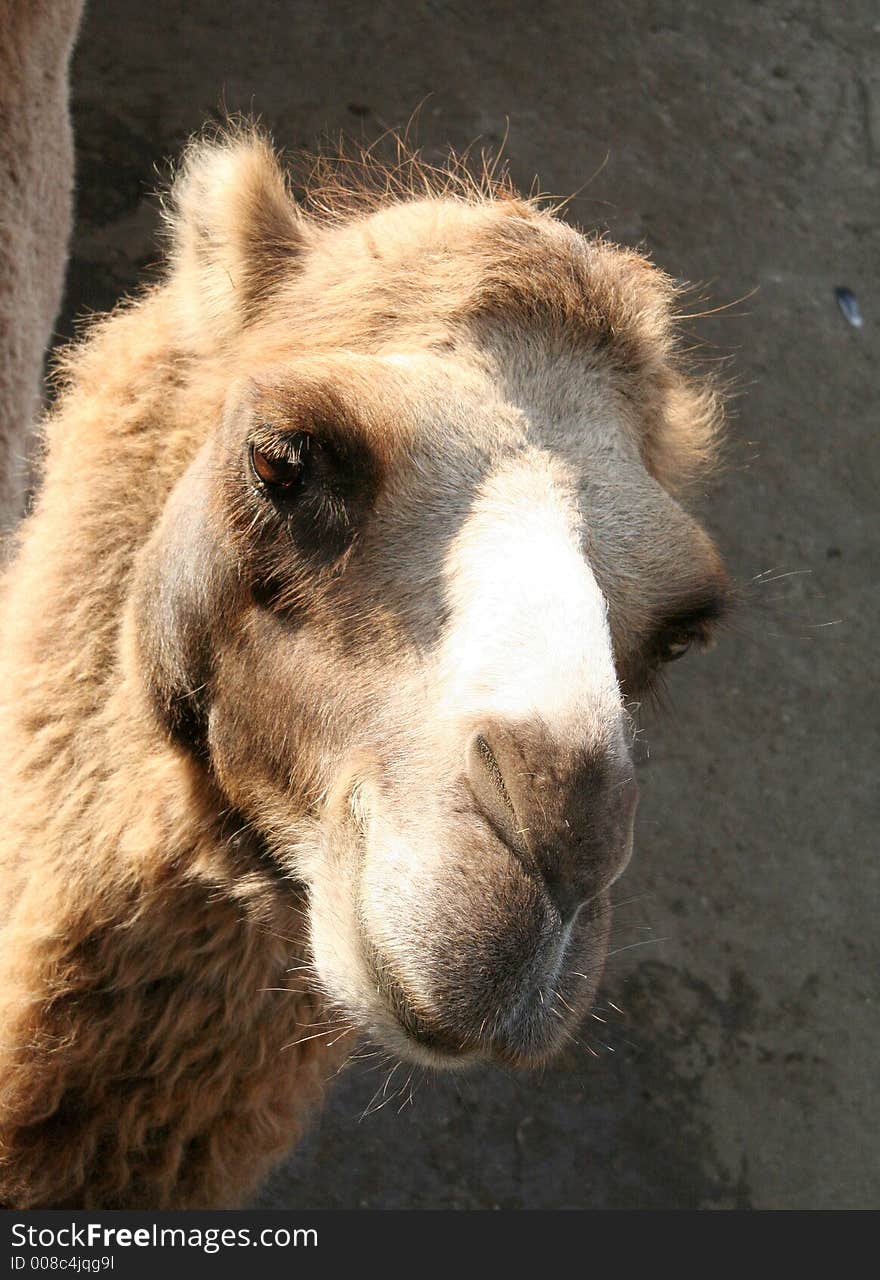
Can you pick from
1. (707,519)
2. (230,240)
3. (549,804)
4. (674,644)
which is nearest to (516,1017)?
(549,804)

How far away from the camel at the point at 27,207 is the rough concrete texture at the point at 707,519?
5.09ft

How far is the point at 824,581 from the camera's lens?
553 cm

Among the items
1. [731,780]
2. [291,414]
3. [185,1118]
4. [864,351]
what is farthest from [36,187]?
[864,351]

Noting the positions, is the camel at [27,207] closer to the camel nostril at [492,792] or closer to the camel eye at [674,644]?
the camel eye at [674,644]

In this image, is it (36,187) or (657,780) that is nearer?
(36,187)

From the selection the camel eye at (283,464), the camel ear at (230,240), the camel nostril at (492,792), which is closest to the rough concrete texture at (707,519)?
the camel ear at (230,240)

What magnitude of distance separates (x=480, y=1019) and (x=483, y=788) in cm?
28

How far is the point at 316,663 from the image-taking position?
1.86m

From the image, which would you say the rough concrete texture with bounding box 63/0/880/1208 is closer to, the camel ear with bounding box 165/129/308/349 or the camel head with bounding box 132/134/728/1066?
the camel head with bounding box 132/134/728/1066

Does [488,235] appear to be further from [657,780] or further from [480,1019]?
[657,780]

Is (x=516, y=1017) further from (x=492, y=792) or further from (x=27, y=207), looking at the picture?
(x=27, y=207)

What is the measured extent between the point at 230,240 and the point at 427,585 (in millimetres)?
830

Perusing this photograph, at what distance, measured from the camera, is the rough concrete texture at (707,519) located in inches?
167

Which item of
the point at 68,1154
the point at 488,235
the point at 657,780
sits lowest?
the point at 657,780
